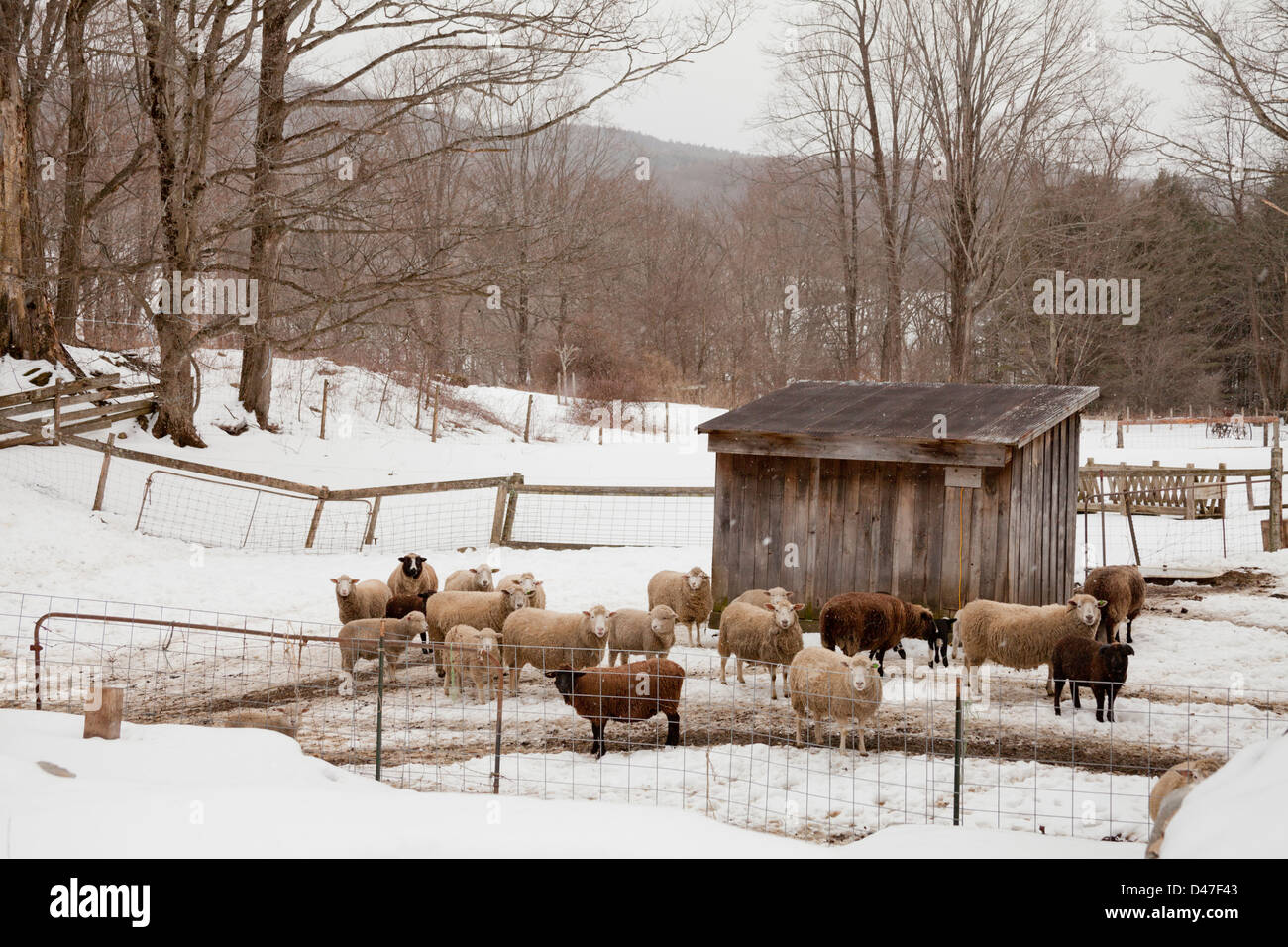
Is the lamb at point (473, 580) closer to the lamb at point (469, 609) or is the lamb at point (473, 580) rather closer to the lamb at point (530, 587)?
the lamb at point (530, 587)

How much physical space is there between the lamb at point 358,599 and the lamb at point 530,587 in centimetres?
172

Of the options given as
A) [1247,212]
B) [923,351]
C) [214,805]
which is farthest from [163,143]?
[1247,212]

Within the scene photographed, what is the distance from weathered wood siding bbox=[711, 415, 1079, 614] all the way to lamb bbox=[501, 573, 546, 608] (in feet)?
9.16

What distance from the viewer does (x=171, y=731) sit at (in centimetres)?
700

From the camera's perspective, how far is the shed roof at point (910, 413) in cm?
1239

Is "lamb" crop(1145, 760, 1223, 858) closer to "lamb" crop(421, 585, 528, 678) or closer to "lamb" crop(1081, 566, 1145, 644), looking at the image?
"lamb" crop(1081, 566, 1145, 644)

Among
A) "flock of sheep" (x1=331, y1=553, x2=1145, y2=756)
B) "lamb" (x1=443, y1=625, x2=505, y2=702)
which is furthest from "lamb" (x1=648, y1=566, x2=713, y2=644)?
"lamb" (x1=443, y1=625, x2=505, y2=702)

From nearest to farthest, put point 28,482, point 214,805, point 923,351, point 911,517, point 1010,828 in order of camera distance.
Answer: point 214,805 → point 1010,828 → point 911,517 → point 28,482 → point 923,351

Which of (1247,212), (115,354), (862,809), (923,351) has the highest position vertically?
(1247,212)

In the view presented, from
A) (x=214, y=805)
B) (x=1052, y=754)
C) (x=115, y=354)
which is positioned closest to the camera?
(x=214, y=805)

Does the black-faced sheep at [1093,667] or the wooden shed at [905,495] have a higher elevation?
the wooden shed at [905,495]

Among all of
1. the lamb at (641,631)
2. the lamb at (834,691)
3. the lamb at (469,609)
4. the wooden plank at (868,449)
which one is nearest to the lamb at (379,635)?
the lamb at (469,609)
